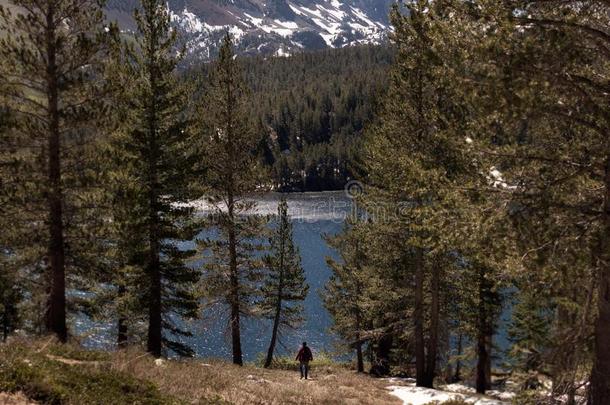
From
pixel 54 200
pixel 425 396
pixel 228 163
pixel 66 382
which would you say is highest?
pixel 228 163

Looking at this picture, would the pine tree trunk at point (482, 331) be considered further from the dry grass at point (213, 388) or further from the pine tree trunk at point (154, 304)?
the pine tree trunk at point (154, 304)

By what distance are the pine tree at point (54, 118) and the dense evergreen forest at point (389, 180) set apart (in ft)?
0.18

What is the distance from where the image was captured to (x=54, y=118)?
564 inches

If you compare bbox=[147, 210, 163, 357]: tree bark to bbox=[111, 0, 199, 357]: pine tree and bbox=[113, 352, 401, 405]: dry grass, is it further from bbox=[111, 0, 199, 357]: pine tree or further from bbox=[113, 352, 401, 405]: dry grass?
bbox=[113, 352, 401, 405]: dry grass

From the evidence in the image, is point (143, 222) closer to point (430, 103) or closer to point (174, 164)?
point (174, 164)

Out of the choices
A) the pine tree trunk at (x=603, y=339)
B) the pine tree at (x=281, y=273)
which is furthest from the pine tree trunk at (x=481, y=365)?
the pine tree trunk at (x=603, y=339)

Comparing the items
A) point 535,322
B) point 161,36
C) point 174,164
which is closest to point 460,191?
point 174,164

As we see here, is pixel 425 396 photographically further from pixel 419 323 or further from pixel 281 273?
pixel 281 273

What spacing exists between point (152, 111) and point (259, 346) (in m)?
33.7

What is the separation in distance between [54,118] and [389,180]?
10963 millimetres

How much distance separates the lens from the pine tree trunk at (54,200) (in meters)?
14.1

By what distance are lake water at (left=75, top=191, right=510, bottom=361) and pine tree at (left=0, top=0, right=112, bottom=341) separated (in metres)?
8.90

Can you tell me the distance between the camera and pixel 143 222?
18656 millimetres

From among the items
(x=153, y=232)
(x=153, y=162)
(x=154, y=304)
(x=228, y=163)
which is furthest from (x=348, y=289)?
(x=153, y=162)
